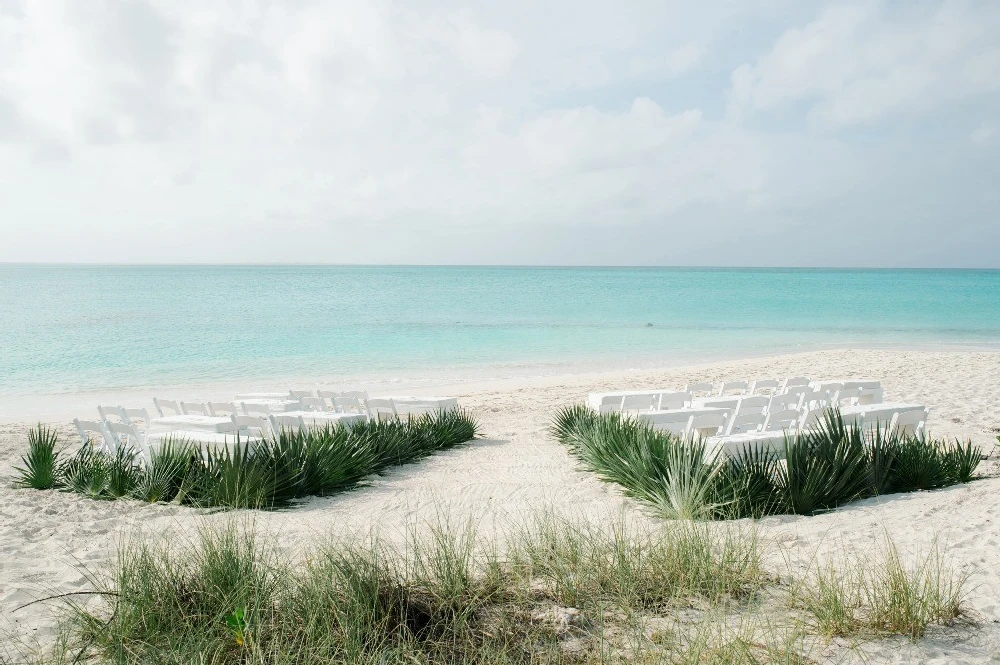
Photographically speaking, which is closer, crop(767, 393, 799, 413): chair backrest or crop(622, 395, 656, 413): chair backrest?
crop(767, 393, 799, 413): chair backrest

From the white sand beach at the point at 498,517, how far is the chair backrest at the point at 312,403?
3060 millimetres

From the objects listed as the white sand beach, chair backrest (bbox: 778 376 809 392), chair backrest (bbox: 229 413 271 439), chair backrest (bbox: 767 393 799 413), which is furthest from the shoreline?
chair backrest (bbox: 767 393 799 413)

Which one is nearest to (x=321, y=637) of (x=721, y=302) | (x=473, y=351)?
(x=473, y=351)

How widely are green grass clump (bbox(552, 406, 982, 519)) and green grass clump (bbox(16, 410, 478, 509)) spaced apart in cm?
299

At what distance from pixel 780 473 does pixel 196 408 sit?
9.94m

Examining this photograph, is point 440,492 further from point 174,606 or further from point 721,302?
point 721,302

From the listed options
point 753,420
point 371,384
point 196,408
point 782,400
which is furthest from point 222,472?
point 371,384

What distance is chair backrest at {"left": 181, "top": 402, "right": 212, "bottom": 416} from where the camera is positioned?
1116 centimetres

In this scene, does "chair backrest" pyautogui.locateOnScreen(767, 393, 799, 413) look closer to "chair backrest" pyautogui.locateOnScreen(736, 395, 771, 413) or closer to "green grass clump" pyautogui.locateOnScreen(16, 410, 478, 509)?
"chair backrest" pyautogui.locateOnScreen(736, 395, 771, 413)

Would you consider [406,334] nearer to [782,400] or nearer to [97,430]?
[782,400]

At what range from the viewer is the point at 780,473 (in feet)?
19.9

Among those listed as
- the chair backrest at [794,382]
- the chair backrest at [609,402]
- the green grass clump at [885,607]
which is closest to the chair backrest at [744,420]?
the chair backrest at [609,402]

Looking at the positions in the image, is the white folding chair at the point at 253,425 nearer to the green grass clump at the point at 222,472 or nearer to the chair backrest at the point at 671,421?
the green grass clump at the point at 222,472

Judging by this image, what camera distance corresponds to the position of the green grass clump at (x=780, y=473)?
18.7ft
